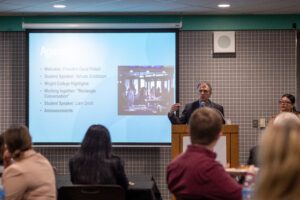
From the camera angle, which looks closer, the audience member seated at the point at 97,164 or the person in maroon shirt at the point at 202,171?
the person in maroon shirt at the point at 202,171

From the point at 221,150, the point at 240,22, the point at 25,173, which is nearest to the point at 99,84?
the point at 240,22

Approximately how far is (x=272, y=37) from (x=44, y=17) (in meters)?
2.94

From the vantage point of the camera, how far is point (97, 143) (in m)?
3.82

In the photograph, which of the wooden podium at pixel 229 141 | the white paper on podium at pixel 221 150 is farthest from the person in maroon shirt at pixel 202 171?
the wooden podium at pixel 229 141

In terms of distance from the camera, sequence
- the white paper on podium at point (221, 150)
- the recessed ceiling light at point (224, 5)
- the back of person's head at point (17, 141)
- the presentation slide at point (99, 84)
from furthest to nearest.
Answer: the presentation slide at point (99, 84) → the recessed ceiling light at point (224, 5) → the white paper on podium at point (221, 150) → the back of person's head at point (17, 141)

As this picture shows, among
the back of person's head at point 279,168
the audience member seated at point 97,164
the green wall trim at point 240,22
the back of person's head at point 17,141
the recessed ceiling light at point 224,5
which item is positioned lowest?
the audience member seated at point 97,164

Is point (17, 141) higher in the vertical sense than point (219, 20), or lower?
lower

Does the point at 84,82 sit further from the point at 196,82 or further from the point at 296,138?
the point at 296,138

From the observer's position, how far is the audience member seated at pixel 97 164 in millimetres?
3723

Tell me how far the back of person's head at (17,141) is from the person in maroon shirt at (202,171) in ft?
3.20

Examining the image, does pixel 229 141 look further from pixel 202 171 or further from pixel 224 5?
pixel 224 5

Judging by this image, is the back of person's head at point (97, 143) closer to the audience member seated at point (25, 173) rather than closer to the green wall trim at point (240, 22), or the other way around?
the audience member seated at point (25, 173)

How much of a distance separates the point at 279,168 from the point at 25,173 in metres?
1.95

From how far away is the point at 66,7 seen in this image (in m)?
6.26
